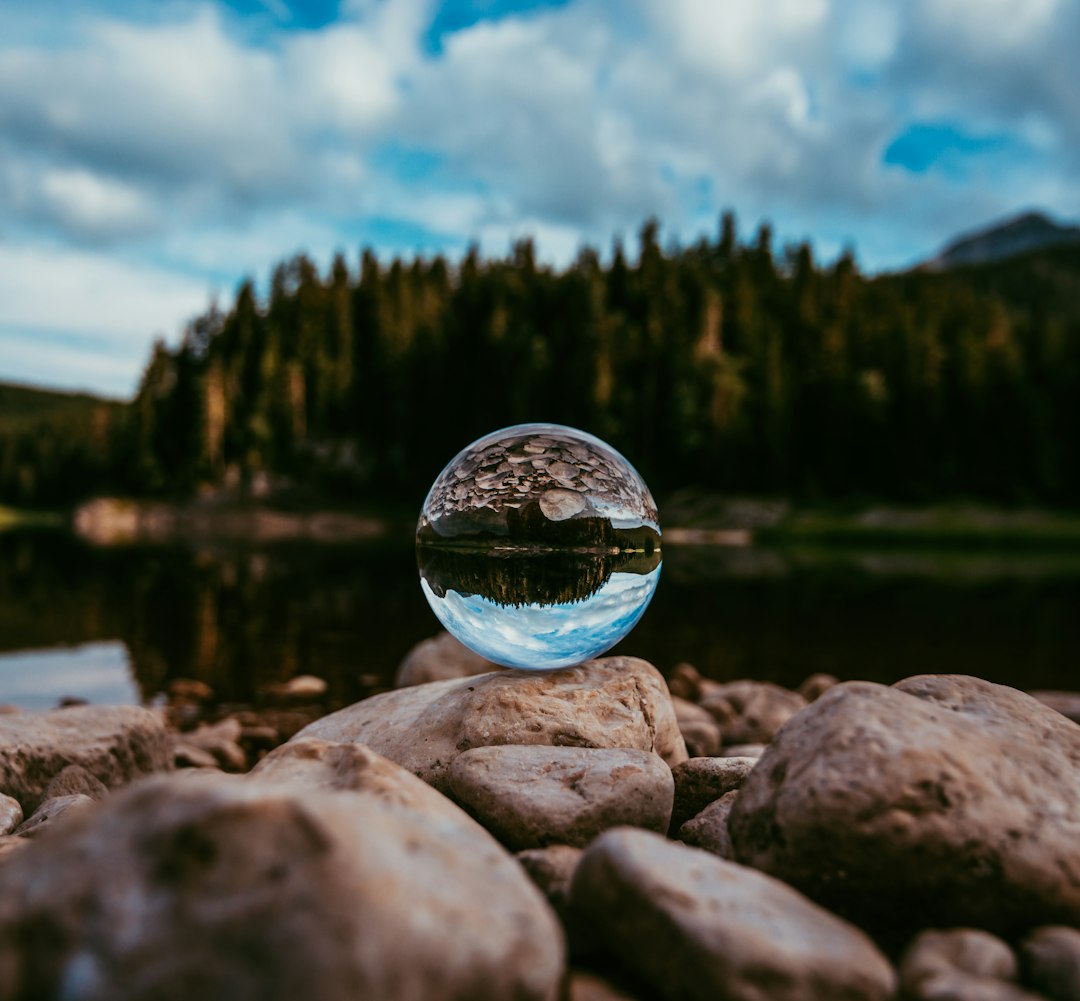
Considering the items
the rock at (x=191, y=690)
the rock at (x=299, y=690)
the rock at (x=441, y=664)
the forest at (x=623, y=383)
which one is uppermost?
the forest at (x=623, y=383)

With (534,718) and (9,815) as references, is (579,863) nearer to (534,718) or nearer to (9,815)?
(534,718)

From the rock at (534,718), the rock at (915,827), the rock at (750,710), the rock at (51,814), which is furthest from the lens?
the rock at (750,710)

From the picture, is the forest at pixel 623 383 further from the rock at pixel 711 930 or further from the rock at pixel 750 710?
the rock at pixel 711 930

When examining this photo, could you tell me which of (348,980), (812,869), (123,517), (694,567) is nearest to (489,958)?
(348,980)

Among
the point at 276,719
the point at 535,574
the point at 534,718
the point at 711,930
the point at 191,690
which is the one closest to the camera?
the point at 711,930

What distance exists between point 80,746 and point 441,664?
191 inches

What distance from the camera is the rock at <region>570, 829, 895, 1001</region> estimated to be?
288cm

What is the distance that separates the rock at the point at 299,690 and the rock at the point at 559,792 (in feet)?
24.2

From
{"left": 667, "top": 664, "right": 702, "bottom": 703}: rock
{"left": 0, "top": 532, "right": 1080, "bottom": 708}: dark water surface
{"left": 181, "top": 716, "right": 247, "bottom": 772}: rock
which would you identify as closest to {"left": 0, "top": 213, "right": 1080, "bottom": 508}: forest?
{"left": 0, "top": 532, "right": 1080, "bottom": 708}: dark water surface

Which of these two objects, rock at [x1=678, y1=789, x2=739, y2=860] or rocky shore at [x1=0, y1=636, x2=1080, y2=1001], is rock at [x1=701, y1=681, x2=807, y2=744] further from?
rock at [x1=678, y1=789, x2=739, y2=860]

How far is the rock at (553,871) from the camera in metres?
3.65

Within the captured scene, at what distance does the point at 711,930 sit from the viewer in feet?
9.64

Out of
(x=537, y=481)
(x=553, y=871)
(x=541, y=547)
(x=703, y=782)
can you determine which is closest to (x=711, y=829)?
(x=703, y=782)

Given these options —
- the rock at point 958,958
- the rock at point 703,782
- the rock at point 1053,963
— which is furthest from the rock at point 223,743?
the rock at point 1053,963
